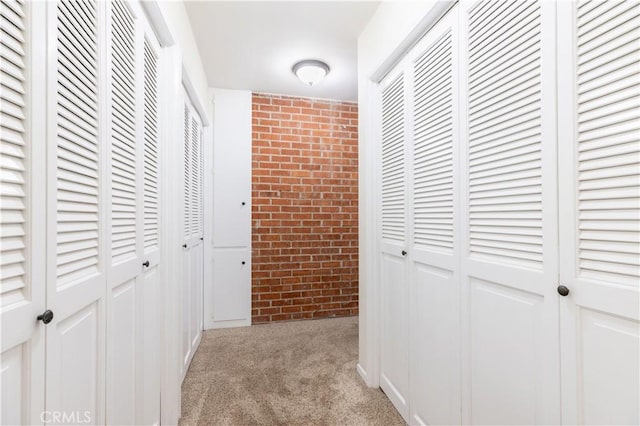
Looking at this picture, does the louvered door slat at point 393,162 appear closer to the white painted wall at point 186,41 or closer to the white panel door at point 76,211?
the white painted wall at point 186,41

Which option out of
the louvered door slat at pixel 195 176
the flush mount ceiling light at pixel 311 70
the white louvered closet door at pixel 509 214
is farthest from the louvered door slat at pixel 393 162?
the louvered door slat at pixel 195 176

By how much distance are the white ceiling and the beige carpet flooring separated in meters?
2.43

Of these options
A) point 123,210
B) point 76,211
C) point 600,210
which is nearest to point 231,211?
point 123,210

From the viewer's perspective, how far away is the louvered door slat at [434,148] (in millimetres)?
1425

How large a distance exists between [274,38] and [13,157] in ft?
6.67

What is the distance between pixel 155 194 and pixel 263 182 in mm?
1760

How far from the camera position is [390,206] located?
197cm

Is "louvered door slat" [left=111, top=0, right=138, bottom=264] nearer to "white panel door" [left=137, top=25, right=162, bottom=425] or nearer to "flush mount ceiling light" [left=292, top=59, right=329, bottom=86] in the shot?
"white panel door" [left=137, top=25, right=162, bottom=425]

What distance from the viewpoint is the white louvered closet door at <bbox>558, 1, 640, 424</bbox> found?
2.43ft

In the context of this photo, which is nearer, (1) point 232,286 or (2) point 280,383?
(2) point 280,383

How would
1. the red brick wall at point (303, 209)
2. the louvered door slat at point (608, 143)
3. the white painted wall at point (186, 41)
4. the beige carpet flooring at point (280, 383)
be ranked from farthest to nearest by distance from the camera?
the red brick wall at point (303, 209) < the beige carpet flooring at point (280, 383) < the white painted wall at point (186, 41) < the louvered door slat at point (608, 143)

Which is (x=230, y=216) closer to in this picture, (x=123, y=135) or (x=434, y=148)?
(x=123, y=135)

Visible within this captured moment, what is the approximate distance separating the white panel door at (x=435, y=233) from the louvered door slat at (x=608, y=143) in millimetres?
532

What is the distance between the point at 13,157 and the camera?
2.07 feet
